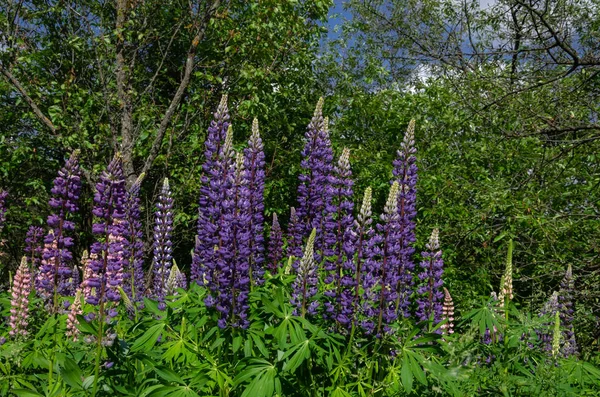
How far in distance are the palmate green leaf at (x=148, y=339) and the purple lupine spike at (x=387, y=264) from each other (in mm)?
1186

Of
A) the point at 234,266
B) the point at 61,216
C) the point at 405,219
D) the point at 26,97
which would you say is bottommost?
the point at 234,266

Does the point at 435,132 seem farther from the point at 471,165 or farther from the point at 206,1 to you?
the point at 206,1

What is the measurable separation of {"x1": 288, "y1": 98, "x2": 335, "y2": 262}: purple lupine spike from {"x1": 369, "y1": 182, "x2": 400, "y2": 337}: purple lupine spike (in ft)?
1.92

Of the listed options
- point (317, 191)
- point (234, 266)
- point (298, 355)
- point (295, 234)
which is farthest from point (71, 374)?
point (295, 234)

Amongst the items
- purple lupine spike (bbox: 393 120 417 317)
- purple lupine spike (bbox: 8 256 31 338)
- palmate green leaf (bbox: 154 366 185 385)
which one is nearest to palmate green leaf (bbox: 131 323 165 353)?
palmate green leaf (bbox: 154 366 185 385)

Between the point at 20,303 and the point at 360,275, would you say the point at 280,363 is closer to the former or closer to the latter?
the point at 360,275

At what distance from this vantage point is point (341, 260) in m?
3.53

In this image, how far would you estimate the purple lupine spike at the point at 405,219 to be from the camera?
11.1ft

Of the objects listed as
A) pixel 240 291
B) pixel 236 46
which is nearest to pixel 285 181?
pixel 236 46

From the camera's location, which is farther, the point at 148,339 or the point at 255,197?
the point at 255,197

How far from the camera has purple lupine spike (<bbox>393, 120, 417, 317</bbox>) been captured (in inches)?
133

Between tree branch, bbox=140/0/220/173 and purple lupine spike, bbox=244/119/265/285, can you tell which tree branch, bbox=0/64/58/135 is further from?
purple lupine spike, bbox=244/119/265/285

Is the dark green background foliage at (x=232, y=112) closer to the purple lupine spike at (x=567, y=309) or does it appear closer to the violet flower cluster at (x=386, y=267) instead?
the purple lupine spike at (x=567, y=309)

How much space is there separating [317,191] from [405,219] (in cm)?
80
